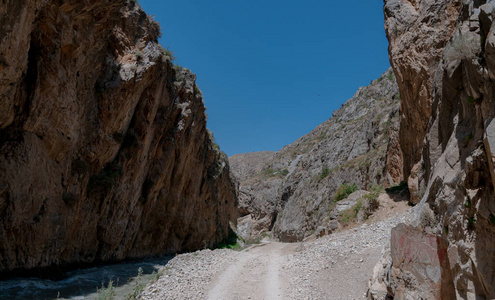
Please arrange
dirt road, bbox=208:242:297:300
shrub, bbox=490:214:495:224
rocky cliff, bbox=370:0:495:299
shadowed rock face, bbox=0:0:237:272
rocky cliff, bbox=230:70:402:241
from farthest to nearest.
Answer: rocky cliff, bbox=230:70:402:241 → dirt road, bbox=208:242:297:300 → shadowed rock face, bbox=0:0:237:272 → rocky cliff, bbox=370:0:495:299 → shrub, bbox=490:214:495:224

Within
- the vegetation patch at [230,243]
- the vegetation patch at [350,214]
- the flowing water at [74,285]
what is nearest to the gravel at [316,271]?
the flowing water at [74,285]

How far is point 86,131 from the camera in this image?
14500 mm

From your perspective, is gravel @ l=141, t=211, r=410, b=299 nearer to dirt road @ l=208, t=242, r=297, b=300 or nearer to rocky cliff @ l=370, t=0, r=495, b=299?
dirt road @ l=208, t=242, r=297, b=300

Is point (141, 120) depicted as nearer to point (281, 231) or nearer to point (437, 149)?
point (437, 149)

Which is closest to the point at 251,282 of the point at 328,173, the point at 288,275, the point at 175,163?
the point at 288,275

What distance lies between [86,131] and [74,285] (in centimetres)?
659

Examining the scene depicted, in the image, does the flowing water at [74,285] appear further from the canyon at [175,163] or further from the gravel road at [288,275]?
the gravel road at [288,275]

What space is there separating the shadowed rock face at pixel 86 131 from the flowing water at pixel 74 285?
2.70ft

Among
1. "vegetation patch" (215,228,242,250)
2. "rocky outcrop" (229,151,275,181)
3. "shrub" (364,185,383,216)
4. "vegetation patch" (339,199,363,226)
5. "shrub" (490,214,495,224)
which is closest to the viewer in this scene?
"shrub" (490,214,495,224)

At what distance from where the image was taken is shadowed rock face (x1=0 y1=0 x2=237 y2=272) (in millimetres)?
10672

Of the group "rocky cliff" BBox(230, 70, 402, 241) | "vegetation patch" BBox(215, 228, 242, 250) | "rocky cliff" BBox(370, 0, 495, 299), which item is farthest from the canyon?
"vegetation patch" BBox(215, 228, 242, 250)

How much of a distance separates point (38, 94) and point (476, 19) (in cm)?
1287

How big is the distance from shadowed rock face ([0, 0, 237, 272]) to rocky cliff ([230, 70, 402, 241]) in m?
14.0

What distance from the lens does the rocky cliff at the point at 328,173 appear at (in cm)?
3037
